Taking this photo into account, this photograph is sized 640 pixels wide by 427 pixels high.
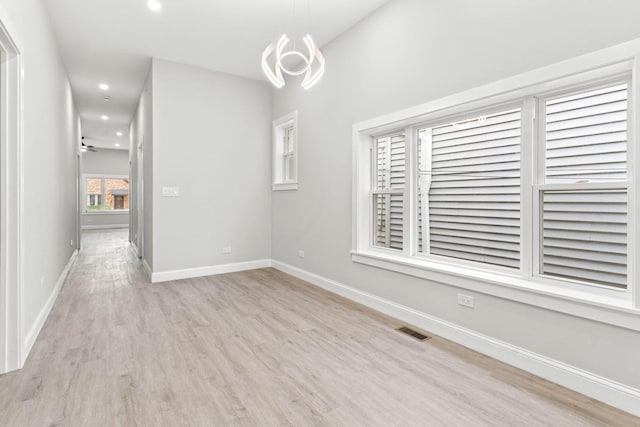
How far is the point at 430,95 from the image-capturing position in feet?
9.12

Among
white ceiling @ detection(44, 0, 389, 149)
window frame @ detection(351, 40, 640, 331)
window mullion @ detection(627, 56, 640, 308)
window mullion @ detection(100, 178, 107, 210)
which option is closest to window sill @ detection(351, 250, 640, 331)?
window frame @ detection(351, 40, 640, 331)

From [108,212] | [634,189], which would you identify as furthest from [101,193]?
[634,189]

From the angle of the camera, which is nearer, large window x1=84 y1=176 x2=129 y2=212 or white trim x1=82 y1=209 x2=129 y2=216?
white trim x1=82 y1=209 x2=129 y2=216

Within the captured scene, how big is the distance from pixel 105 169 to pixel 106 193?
37.0 inches

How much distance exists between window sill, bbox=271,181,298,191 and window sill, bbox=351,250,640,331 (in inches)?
85.2

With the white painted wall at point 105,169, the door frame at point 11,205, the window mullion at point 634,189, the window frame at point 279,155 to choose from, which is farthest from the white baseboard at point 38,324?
the white painted wall at point 105,169

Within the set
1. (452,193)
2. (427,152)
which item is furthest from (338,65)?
(452,193)

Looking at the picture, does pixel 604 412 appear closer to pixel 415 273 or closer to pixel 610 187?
pixel 610 187

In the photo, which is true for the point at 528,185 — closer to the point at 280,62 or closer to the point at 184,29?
the point at 280,62

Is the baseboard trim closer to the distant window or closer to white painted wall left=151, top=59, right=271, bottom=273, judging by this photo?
white painted wall left=151, top=59, right=271, bottom=273

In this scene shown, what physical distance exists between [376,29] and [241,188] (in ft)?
10.1

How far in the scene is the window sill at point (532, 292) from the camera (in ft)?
5.79

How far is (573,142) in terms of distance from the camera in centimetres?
209

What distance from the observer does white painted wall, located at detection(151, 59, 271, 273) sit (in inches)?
178
